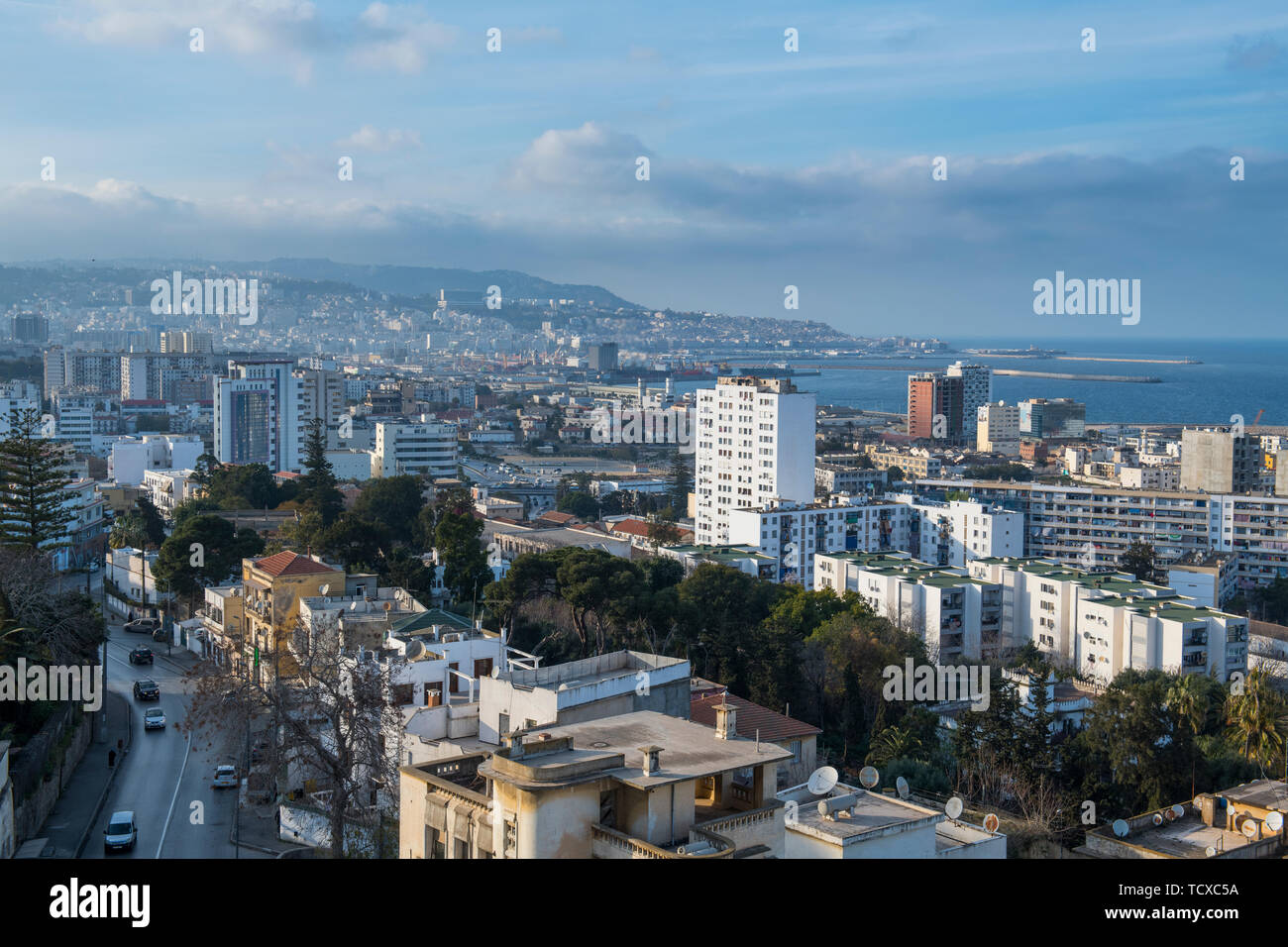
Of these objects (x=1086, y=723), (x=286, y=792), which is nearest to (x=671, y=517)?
(x=1086, y=723)

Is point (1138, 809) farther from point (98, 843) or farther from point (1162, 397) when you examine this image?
point (1162, 397)

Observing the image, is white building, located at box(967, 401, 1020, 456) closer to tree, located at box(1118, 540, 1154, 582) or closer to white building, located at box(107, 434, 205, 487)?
tree, located at box(1118, 540, 1154, 582)

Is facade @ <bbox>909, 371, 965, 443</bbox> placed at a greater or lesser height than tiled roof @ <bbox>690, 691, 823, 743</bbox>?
greater

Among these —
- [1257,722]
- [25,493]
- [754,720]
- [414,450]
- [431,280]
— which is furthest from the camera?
[431,280]

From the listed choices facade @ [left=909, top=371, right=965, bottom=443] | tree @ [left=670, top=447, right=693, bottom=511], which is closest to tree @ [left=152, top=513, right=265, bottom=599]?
tree @ [left=670, top=447, right=693, bottom=511]

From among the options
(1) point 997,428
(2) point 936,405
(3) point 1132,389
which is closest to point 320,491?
(1) point 997,428

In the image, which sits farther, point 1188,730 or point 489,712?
point 1188,730

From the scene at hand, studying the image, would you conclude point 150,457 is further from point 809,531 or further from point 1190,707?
point 1190,707
